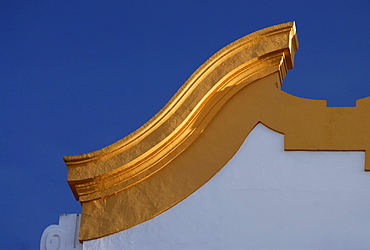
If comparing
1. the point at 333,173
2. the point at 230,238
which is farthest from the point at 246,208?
the point at 333,173

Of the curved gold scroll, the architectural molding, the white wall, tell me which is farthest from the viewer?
the architectural molding

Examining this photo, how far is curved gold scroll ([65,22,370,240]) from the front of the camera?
11703 mm

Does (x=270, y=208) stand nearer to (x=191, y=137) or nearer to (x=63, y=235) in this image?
(x=191, y=137)

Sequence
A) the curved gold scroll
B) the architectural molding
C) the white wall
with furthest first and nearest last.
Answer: the architectural molding, the curved gold scroll, the white wall

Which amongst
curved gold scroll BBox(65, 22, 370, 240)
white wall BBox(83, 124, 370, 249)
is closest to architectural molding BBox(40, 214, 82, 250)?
curved gold scroll BBox(65, 22, 370, 240)

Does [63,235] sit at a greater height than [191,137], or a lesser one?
lesser

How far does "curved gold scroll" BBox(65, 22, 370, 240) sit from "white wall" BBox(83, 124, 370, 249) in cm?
17

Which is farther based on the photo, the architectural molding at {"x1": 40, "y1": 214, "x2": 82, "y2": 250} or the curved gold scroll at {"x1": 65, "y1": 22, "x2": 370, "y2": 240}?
the architectural molding at {"x1": 40, "y1": 214, "x2": 82, "y2": 250}

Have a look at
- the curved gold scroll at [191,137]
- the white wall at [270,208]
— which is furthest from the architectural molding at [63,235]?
the white wall at [270,208]

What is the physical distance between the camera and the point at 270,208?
37.1 ft

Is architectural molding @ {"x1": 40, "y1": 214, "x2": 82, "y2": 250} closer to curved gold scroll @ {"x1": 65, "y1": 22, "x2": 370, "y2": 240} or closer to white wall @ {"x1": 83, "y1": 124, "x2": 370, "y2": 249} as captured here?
curved gold scroll @ {"x1": 65, "y1": 22, "x2": 370, "y2": 240}

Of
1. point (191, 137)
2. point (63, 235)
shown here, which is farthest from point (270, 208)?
point (63, 235)

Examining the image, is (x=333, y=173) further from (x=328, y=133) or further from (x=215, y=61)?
(x=215, y=61)

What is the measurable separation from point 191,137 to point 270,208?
145 centimetres
